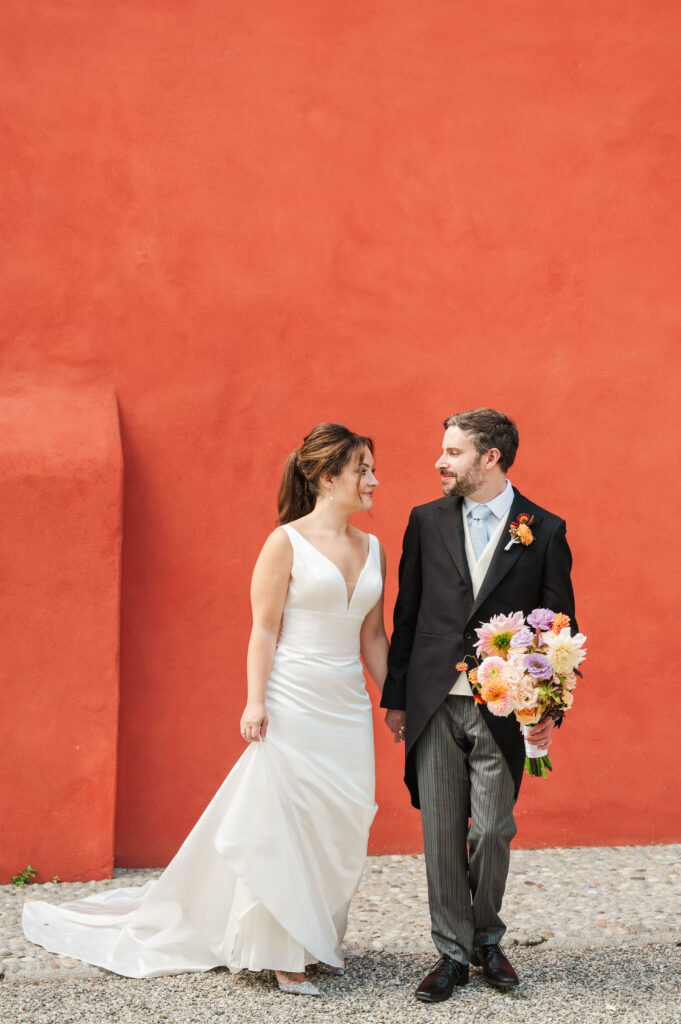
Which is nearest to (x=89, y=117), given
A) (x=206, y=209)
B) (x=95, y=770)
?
(x=206, y=209)

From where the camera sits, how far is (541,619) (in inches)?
140

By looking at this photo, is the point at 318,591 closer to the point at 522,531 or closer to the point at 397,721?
the point at 397,721

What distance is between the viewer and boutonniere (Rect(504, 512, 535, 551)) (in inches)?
145

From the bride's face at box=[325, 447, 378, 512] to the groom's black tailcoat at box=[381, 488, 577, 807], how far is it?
9.6 inches

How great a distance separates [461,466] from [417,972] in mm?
1852

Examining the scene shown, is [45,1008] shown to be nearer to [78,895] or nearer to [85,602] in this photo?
[78,895]

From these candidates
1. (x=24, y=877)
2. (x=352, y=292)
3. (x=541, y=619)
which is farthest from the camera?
(x=352, y=292)

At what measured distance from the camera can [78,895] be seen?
4.77m

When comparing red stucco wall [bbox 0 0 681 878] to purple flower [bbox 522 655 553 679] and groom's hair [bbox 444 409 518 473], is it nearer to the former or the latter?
groom's hair [bbox 444 409 518 473]

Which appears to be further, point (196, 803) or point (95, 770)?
point (196, 803)

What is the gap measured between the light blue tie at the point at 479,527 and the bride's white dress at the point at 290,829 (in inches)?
16.3

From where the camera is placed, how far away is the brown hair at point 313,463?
13.0 ft

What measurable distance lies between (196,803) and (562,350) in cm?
293

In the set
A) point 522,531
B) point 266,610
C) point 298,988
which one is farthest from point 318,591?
point 298,988
